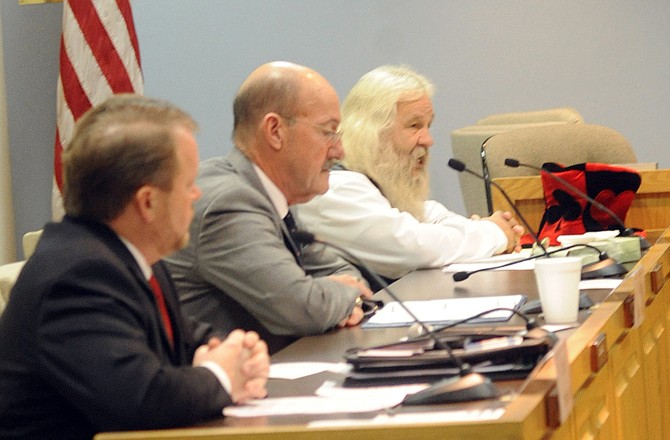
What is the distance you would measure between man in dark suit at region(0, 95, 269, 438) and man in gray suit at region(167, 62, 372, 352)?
588 millimetres

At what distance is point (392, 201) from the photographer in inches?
150

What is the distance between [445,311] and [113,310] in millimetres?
1025

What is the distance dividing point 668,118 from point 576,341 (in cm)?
462

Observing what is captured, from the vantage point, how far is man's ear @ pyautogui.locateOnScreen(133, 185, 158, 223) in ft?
5.63

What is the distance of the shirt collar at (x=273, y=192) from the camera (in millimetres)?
2818

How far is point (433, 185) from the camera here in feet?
21.1

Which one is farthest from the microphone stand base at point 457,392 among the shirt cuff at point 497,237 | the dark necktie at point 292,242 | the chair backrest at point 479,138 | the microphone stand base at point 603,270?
the chair backrest at point 479,138

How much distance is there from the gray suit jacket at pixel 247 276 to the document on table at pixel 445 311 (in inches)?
3.8

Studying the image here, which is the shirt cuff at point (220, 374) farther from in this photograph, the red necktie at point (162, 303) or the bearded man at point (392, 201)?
the bearded man at point (392, 201)

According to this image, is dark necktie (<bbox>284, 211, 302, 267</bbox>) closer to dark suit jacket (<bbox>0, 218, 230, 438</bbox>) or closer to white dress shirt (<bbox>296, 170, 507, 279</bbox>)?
white dress shirt (<bbox>296, 170, 507, 279</bbox>)

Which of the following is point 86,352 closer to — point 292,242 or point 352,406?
point 352,406

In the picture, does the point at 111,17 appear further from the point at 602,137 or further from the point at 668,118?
the point at 668,118

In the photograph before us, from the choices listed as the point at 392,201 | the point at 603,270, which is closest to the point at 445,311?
the point at 603,270

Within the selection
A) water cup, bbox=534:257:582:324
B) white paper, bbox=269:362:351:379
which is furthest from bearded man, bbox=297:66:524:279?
white paper, bbox=269:362:351:379
